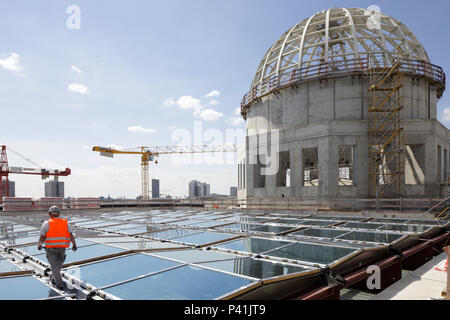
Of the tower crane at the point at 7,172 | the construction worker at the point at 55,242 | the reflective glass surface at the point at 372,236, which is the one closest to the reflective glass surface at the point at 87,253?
the construction worker at the point at 55,242

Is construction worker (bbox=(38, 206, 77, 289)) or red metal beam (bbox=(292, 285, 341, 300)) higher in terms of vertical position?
construction worker (bbox=(38, 206, 77, 289))

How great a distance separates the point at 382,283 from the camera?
26.0 feet

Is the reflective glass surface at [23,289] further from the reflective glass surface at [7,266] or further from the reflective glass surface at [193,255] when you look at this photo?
the reflective glass surface at [193,255]

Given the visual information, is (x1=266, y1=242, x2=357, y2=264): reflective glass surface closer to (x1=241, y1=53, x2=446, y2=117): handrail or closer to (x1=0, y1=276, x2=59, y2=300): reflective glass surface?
(x1=0, y1=276, x2=59, y2=300): reflective glass surface

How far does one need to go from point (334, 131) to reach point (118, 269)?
29.1 m

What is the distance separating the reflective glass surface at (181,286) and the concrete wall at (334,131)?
27.9 meters

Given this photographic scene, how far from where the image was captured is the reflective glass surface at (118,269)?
511 cm

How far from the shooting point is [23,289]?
4.84 m

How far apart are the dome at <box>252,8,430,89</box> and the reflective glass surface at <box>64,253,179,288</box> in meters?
32.4

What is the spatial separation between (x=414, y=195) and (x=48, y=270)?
31.7 meters

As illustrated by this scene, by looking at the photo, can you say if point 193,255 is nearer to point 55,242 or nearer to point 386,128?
point 55,242

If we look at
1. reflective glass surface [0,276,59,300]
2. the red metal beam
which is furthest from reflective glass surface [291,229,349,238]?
reflective glass surface [0,276,59,300]

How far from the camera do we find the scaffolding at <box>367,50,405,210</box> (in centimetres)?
3059

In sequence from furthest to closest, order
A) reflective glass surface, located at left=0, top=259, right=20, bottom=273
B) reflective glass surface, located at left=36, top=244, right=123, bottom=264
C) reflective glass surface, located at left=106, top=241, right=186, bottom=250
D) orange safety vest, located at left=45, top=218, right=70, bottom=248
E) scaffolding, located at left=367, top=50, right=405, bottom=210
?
scaffolding, located at left=367, top=50, right=405, bottom=210
reflective glass surface, located at left=106, top=241, right=186, bottom=250
reflective glass surface, located at left=36, top=244, right=123, bottom=264
reflective glass surface, located at left=0, top=259, right=20, bottom=273
orange safety vest, located at left=45, top=218, right=70, bottom=248
